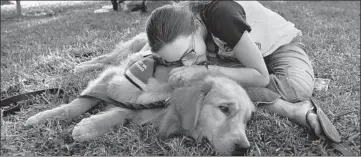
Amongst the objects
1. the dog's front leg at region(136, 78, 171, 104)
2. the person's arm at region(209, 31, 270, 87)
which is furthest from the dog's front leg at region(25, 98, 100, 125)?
the person's arm at region(209, 31, 270, 87)

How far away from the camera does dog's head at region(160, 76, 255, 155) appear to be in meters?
2.20

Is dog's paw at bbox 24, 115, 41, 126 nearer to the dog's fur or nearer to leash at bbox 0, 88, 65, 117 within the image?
the dog's fur

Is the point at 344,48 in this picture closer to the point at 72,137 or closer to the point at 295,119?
the point at 295,119

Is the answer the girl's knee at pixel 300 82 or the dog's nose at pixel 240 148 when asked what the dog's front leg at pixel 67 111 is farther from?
the girl's knee at pixel 300 82

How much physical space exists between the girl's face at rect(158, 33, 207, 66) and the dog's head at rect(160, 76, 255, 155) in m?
0.29

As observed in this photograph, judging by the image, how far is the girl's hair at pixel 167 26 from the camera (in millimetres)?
2495

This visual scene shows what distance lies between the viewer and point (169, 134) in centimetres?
232

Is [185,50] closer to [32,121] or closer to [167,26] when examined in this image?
[167,26]

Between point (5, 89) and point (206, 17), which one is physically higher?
point (206, 17)

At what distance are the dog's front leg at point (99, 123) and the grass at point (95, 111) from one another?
5 centimetres

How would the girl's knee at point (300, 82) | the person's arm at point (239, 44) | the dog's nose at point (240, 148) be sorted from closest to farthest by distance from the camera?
the dog's nose at point (240, 148) → the person's arm at point (239, 44) → the girl's knee at point (300, 82)

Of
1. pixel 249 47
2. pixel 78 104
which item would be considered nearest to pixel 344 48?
pixel 249 47

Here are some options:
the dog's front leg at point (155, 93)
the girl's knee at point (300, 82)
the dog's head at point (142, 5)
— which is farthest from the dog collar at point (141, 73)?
the dog's head at point (142, 5)

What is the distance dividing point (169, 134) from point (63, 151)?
27.3 inches
